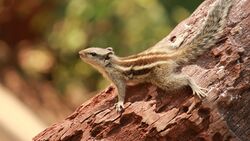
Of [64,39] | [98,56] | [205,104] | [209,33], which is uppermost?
[64,39]

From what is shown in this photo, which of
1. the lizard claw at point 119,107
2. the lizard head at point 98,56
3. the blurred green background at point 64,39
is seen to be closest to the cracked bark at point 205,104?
the lizard claw at point 119,107

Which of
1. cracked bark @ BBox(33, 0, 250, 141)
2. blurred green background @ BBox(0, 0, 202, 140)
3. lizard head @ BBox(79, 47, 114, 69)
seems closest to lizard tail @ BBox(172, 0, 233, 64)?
cracked bark @ BBox(33, 0, 250, 141)

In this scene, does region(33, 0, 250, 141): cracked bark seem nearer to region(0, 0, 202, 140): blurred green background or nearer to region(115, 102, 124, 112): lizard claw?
region(115, 102, 124, 112): lizard claw

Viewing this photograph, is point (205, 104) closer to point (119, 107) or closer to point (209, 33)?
point (209, 33)

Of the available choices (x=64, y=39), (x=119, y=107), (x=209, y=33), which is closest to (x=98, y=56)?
(x=119, y=107)

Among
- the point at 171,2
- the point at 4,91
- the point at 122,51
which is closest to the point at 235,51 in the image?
the point at 171,2

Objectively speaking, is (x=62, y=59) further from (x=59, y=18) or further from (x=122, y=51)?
(x=122, y=51)
